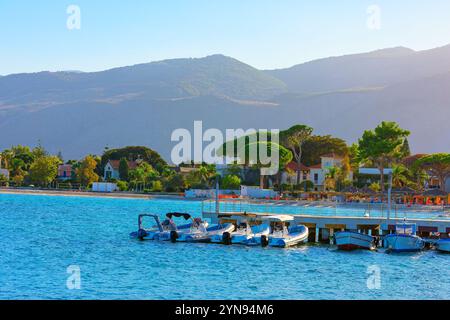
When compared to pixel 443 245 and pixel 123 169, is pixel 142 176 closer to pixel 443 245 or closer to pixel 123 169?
pixel 123 169

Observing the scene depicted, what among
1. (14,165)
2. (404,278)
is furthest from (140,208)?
(404,278)

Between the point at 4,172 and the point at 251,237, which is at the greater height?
the point at 4,172

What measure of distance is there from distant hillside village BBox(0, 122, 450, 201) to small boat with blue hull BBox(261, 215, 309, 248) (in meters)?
55.9

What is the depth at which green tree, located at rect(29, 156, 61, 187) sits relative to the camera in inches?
5802

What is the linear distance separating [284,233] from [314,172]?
9246cm

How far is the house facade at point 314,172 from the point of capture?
14500 centimetres

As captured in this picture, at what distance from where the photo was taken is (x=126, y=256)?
49.1m

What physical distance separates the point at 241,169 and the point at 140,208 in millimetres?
41993

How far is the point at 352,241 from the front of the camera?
176ft

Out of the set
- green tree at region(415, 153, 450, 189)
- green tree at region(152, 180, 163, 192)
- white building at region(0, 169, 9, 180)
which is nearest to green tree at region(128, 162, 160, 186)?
green tree at region(152, 180, 163, 192)

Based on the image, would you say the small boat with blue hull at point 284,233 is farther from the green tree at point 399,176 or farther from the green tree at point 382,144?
the green tree at point 399,176

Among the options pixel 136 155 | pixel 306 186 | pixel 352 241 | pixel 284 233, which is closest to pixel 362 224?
pixel 352 241

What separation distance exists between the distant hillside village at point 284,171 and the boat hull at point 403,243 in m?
60.1

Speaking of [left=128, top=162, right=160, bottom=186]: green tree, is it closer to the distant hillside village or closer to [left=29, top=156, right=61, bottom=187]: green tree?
the distant hillside village
